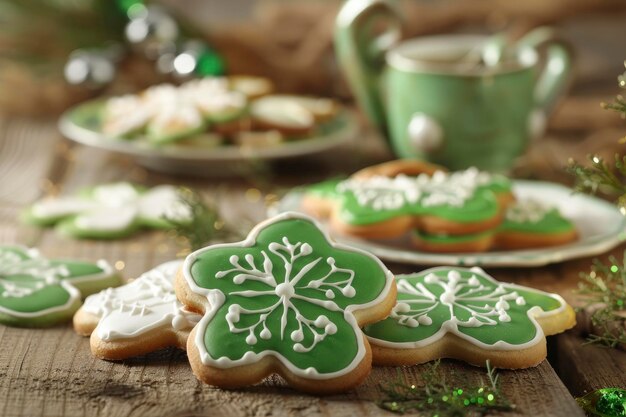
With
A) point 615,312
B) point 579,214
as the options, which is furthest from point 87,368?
point 579,214

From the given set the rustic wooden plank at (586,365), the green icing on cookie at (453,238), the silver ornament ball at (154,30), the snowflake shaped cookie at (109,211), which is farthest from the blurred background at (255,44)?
the rustic wooden plank at (586,365)

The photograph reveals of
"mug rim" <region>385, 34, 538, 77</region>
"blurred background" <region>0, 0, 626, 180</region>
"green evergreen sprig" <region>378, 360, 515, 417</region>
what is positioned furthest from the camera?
"blurred background" <region>0, 0, 626, 180</region>

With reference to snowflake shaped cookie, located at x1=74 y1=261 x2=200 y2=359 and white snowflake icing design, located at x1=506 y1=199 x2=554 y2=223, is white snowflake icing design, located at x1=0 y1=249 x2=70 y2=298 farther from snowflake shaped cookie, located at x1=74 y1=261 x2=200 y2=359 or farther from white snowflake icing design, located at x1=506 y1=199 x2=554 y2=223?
white snowflake icing design, located at x1=506 y1=199 x2=554 y2=223

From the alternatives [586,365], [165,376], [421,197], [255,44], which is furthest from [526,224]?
[255,44]

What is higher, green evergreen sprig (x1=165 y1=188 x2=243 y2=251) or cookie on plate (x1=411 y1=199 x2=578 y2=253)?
cookie on plate (x1=411 y1=199 x2=578 y2=253)

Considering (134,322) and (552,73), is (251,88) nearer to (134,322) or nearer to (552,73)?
(552,73)

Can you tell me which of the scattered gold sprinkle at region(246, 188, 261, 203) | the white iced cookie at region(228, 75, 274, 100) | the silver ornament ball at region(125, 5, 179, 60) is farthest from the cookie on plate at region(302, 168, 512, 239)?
the silver ornament ball at region(125, 5, 179, 60)

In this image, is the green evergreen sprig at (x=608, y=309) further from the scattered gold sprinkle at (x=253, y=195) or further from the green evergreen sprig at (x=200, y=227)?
the scattered gold sprinkle at (x=253, y=195)
